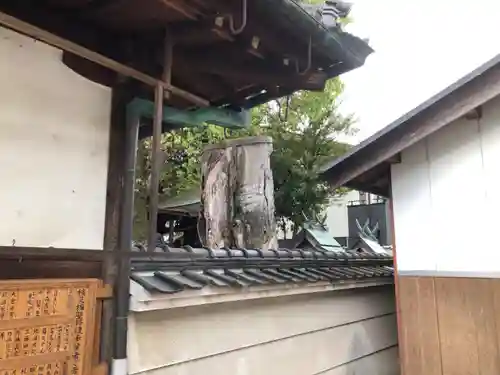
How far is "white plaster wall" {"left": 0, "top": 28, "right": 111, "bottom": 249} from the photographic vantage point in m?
2.77

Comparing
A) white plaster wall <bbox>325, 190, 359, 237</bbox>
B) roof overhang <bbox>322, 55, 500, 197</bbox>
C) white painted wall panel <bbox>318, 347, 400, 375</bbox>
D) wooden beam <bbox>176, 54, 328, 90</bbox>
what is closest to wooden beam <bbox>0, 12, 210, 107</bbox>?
wooden beam <bbox>176, 54, 328, 90</bbox>

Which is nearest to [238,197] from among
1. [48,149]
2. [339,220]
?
[48,149]

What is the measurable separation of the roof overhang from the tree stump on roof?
2.26m

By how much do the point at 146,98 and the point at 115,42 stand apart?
48cm

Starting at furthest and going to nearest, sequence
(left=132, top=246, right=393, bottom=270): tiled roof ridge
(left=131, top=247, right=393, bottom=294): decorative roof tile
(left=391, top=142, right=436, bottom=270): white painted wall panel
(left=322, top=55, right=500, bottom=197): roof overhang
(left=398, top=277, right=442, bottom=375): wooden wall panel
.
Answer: (left=391, top=142, right=436, bottom=270): white painted wall panel → (left=398, top=277, right=442, bottom=375): wooden wall panel → (left=322, top=55, right=500, bottom=197): roof overhang → (left=132, top=246, right=393, bottom=270): tiled roof ridge → (left=131, top=247, right=393, bottom=294): decorative roof tile

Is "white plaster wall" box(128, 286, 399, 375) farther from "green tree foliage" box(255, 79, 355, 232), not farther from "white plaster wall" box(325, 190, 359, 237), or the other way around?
"white plaster wall" box(325, 190, 359, 237)

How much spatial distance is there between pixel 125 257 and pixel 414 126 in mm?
3382

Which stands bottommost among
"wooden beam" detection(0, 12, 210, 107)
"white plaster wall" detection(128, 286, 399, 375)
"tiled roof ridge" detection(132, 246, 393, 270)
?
"white plaster wall" detection(128, 286, 399, 375)

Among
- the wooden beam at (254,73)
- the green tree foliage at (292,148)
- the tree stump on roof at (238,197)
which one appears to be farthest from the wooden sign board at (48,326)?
the green tree foliage at (292,148)

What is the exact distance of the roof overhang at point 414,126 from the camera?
14.2 feet

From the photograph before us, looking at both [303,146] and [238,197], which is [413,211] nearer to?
[238,197]

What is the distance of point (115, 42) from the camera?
11.0 ft

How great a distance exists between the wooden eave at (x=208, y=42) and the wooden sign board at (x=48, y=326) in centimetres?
150

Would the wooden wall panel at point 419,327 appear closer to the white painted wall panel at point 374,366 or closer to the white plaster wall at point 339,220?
the white painted wall panel at point 374,366
